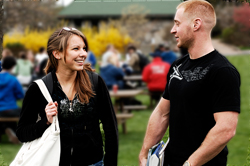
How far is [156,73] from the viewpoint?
1109 centimetres

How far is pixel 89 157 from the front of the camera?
2625 millimetres

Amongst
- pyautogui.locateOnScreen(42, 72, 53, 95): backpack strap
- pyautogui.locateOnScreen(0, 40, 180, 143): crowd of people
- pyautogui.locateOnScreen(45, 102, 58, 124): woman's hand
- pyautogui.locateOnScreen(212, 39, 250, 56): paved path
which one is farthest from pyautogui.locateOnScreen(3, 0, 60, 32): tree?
→ pyautogui.locateOnScreen(212, 39, 250, 56): paved path

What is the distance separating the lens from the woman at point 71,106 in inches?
102

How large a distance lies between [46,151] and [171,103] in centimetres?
88

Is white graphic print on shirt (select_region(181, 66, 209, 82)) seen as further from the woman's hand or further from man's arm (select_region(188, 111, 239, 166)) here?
the woman's hand

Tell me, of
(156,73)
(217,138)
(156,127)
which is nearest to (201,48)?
(217,138)

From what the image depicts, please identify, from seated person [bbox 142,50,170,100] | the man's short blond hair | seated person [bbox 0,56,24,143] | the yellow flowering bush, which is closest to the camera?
the man's short blond hair

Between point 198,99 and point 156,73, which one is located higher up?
Result: point 198,99

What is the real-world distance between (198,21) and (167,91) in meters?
0.55

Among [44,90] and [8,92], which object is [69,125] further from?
[8,92]

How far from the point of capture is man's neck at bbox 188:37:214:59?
2383 millimetres

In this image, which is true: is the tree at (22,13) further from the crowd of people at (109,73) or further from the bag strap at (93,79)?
the bag strap at (93,79)

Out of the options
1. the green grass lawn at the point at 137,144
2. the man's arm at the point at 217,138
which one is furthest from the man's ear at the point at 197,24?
the green grass lawn at the point at 137,144

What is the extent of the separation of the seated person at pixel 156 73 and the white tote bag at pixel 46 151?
8.54 m
